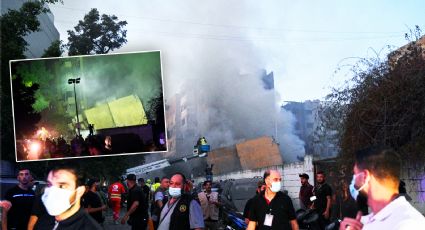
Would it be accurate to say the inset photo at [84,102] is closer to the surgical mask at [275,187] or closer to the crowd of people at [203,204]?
the crowd of people at [203,204]

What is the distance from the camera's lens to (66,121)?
29.6ft

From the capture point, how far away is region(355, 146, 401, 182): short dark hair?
2.66m

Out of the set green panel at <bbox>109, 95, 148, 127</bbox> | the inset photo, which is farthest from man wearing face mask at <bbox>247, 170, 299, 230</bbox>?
green panel at <bbox>109, 95, 148, 127</bbox>

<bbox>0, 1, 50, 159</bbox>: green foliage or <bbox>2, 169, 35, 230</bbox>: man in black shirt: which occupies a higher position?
<bbox>0, 1, 50, 159</bbox>: green foliage

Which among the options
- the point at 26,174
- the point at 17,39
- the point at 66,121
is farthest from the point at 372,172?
the point at 17,39

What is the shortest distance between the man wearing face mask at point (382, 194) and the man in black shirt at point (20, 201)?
6384 mm

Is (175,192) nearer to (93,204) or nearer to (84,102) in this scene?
(84,102)

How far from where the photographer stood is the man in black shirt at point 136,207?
31.8 feet

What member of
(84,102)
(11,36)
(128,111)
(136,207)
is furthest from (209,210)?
(11,36)

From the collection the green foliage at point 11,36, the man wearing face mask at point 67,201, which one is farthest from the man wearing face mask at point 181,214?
the green foliage at point 11,36

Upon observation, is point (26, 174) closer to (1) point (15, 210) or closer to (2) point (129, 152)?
(1) point (15, 210)

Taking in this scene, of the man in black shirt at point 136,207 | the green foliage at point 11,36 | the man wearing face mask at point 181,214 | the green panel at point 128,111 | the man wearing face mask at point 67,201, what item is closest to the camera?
the man wearing face mask at point 67,201

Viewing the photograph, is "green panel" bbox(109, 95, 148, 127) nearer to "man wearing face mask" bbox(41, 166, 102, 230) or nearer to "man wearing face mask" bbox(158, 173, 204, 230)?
"man wearing face mask" bbox(158, 173, 204, 230)

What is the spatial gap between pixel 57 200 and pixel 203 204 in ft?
25.1
